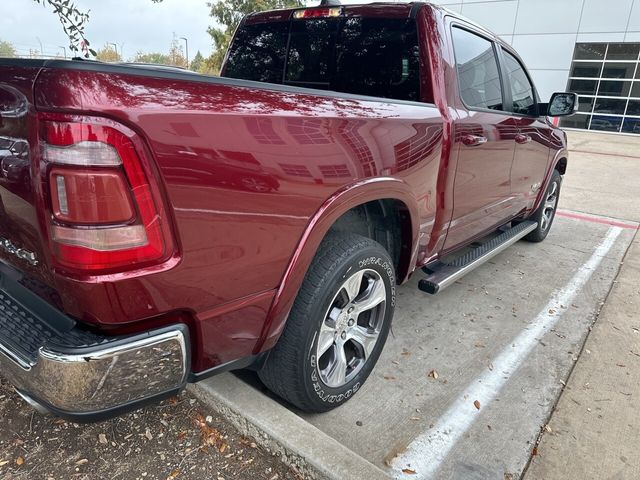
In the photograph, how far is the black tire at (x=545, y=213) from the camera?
5.07 metres

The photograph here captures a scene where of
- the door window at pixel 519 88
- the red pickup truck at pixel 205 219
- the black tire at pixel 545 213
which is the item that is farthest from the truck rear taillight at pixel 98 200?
the black tire at pixel 545 213

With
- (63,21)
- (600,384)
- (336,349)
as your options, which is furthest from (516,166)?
(63,21)

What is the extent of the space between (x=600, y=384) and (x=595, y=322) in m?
0.90

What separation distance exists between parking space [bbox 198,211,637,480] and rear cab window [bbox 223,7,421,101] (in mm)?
1628

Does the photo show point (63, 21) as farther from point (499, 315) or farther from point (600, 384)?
point (600, 384)

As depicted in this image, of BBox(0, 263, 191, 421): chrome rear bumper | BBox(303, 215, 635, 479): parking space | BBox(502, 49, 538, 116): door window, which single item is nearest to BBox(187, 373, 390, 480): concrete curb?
BBox(303, 215, 635, 479): parking space

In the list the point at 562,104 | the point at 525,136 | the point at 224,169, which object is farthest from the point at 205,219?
the point at 562,104

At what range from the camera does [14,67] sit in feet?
4.60

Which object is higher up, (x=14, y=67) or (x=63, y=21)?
(x=63, y=21)

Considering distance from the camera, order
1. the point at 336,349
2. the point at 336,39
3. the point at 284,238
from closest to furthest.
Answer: the point at 284,238
the point at 336,349
the point at 336,39

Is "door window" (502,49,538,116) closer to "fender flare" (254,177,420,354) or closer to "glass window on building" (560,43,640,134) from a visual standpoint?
"fender flare" (254,177,420,354)

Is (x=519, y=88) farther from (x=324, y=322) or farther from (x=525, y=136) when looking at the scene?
(x=324, y=322)

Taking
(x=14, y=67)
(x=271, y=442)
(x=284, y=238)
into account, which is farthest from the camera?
Answer: (x=271, y=442)

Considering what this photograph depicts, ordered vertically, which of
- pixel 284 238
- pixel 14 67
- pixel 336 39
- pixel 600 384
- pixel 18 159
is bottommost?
pixel 600 384
